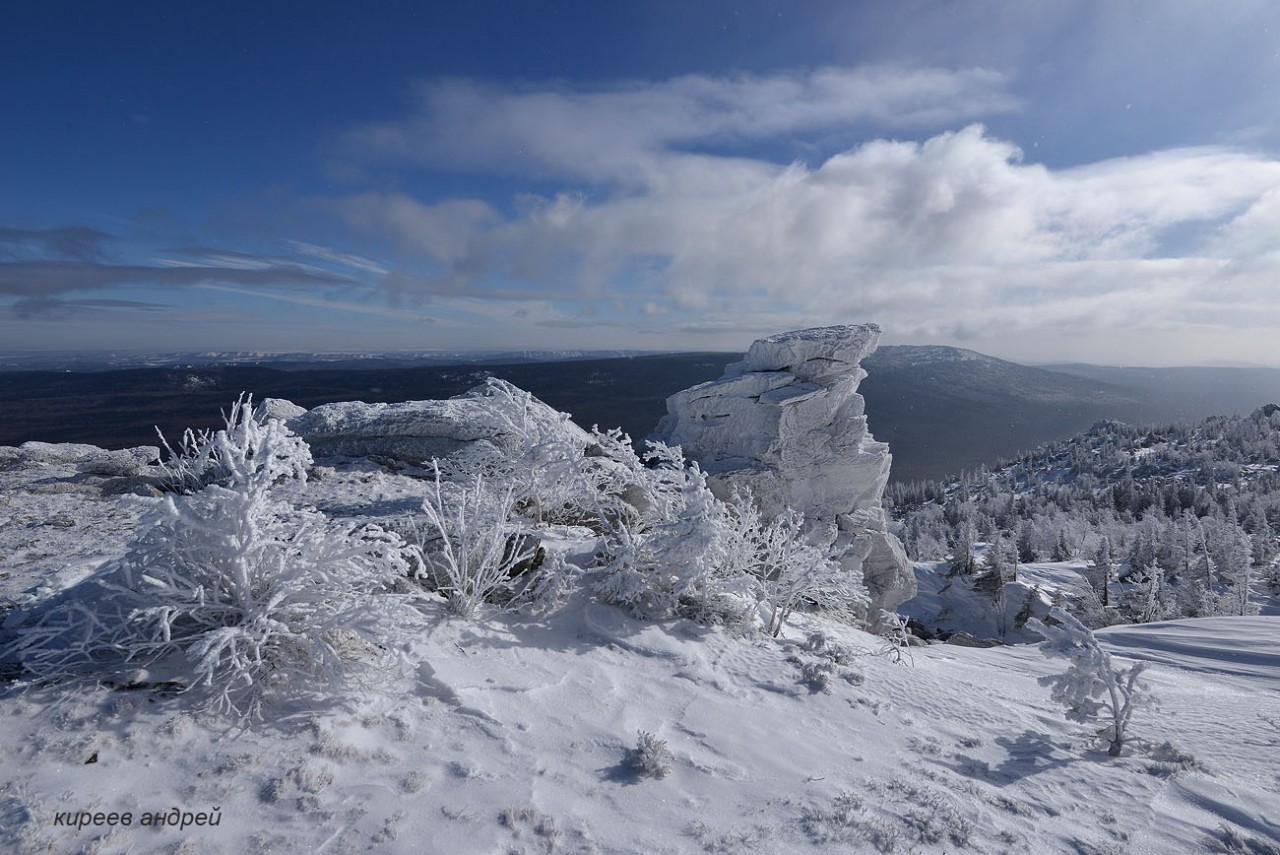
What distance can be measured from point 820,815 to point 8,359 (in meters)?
138

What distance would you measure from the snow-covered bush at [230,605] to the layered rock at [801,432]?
11.9 metres

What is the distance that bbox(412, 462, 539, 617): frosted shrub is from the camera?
527 cm

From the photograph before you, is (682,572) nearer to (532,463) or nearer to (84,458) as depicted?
(532,463)

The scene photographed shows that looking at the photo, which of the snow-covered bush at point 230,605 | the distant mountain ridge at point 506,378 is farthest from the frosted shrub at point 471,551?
the distant mountain ridge at point 506,378

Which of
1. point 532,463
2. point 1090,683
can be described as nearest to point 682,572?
point 532,463

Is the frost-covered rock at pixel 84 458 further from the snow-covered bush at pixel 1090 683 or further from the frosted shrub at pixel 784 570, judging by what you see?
the snow-covered bush at pixel 1090 683

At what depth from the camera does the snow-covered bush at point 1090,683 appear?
4648 mm

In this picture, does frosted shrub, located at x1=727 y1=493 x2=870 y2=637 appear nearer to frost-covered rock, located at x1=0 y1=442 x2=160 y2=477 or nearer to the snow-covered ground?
the snow-covered ground

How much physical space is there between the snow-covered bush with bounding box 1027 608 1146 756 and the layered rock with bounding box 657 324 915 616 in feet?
33.6

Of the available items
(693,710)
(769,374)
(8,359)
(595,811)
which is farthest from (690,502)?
(8,359)

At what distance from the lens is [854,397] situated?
55.0 ft

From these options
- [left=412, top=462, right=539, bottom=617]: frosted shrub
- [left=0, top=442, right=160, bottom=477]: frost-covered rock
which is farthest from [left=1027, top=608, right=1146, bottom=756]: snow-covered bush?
[left=0, top=442, right=160, bottom=477]: frost-covered rock

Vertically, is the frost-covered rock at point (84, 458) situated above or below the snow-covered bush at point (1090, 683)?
above

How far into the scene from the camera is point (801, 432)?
16141mm
